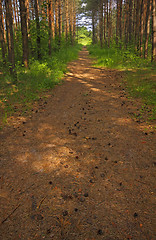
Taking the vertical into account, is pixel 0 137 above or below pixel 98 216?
above

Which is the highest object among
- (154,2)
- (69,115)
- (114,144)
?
(154,2)

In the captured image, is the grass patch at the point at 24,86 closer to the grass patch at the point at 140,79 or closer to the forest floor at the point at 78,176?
the forest floor at the point at 78,176

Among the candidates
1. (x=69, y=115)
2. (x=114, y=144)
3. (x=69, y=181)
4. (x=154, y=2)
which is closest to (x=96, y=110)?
(x=69, y=115)

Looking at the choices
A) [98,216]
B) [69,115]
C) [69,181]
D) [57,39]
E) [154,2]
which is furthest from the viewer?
[57,39]

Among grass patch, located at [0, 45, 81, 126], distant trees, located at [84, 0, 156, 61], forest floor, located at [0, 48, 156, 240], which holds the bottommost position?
forest floor, located at [0, 48, 156, 240]

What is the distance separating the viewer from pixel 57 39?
2011 cm

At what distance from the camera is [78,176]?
133 inches

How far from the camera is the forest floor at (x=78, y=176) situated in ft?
7.81

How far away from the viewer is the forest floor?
2381mm

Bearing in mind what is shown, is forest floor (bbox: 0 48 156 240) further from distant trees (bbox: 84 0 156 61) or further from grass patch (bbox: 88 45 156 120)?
distant trees (bbox: 84 0 156 61)

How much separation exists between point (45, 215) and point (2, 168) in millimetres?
1627

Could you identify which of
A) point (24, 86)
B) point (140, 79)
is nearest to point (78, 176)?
point (24, 86)

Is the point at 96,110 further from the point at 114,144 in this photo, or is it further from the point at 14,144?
the point at 14,144

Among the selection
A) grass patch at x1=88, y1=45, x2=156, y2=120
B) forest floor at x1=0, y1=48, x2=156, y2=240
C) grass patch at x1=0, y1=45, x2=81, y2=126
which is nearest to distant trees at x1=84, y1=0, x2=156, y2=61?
grass patch at x1=88, y1=45, x2=156, y2=120
